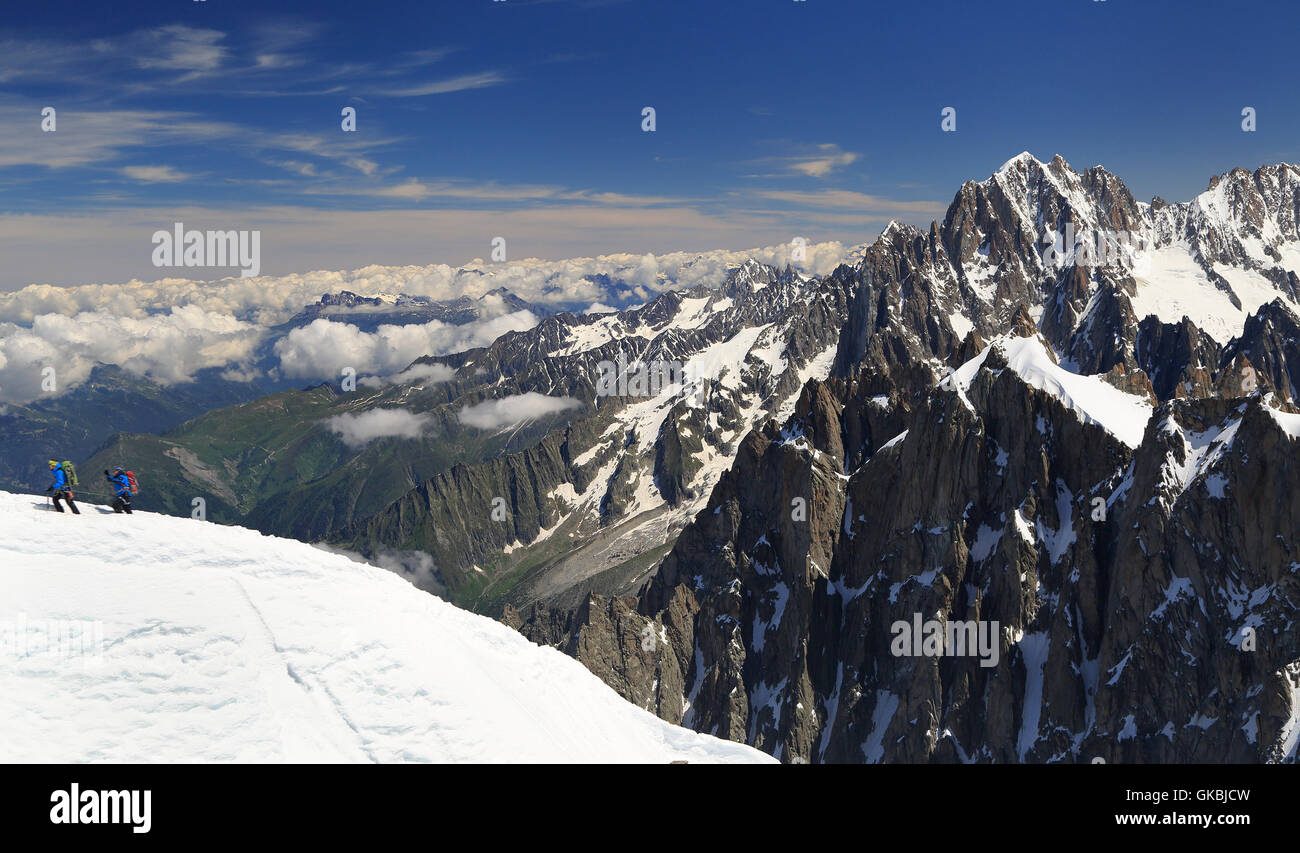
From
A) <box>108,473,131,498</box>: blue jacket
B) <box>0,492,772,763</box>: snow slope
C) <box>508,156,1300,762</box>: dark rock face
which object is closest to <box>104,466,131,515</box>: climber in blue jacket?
<box>108,473,131,498</box>: blue jacket

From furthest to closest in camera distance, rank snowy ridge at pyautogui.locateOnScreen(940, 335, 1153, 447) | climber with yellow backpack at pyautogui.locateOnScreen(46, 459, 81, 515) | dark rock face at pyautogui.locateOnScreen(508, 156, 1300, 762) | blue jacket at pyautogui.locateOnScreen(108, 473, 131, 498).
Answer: snowy ridge at pyautogui.locateOnScreen(940, 335, 1153, 447) < dark rock face at pyautogui.locateOnScreen(508, 156, 1300, 762) < blue jacket at pyautogui.locateOnScreen(108, 473, 131, 498) < climber with yellow backpack at pyautogui.locateOnScreen(46, 459, 81, 515)

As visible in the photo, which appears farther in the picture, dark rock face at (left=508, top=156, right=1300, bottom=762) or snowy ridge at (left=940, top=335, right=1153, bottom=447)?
snowy ridge at (left=940, top=335, right=1153, bottom=447)

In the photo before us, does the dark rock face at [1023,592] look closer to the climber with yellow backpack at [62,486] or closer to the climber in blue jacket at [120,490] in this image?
the climber in blue jacket at [120,490]

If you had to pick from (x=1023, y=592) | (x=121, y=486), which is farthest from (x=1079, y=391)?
(x=121, y=486)

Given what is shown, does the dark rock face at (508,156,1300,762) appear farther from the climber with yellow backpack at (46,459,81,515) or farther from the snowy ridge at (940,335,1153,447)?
the climber with yellow backpack at (46,459,81,515)

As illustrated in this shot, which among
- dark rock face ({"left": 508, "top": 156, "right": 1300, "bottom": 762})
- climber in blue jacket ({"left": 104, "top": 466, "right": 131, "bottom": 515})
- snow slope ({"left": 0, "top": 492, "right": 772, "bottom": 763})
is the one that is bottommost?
dark rock face ({"left": 508, "top": 156, "right": 1300, "bottom": 762})

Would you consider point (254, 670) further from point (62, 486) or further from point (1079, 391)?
point (1079, 391)
